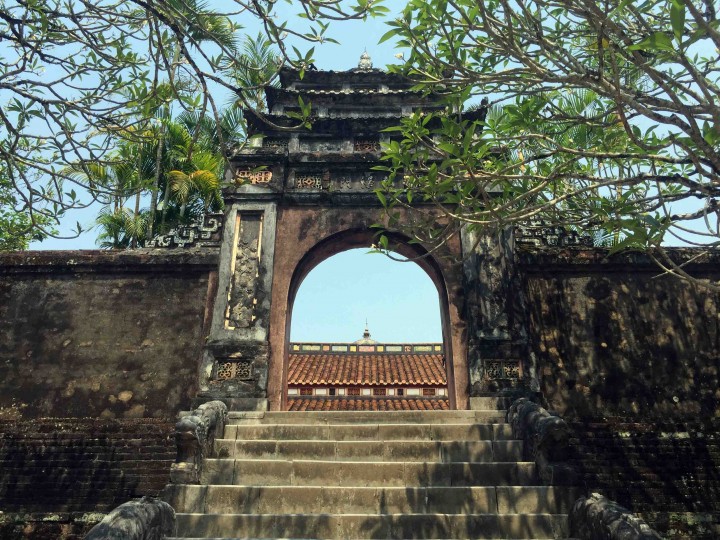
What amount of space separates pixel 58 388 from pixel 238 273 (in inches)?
124

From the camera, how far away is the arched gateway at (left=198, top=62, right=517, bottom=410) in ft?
25.9

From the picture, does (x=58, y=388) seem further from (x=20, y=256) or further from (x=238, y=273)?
(x=238, y=273)

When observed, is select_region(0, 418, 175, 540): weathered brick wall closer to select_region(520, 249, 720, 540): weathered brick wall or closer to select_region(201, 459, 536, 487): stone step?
select_region(201, 459, 536, 487): stone step

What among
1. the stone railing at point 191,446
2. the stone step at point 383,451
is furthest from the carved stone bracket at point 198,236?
the stone step at point 383,451

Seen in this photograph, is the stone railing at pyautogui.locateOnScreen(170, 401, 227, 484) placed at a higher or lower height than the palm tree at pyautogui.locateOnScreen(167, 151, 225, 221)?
lower

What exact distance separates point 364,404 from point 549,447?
930 centimetres

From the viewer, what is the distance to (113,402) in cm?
789

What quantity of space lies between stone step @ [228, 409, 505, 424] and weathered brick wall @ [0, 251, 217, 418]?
5.32 feet

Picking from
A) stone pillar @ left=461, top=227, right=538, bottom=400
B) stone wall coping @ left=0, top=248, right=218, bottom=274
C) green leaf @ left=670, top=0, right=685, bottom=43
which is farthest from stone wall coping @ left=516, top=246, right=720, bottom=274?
green leaf @ left=670, top=0, right=685, bottom=43

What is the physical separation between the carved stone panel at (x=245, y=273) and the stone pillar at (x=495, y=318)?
11.0 ft

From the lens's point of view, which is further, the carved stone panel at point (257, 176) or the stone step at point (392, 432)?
the carved stone panel at point (257, 176)

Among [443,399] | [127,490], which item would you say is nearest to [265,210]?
[127,490]

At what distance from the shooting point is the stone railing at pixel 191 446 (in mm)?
5484

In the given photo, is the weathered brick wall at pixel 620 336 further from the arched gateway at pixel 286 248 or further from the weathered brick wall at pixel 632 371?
the arched gateway at pixel 286 248
